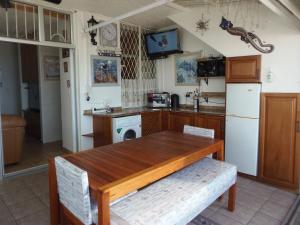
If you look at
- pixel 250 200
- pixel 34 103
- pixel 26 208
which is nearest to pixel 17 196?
pixel 26 208

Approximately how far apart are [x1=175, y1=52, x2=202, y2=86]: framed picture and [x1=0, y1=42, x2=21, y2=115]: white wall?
14.0 ft

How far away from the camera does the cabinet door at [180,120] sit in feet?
12.8

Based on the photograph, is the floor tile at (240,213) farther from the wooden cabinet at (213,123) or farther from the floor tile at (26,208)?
the floor tile at (26,208)

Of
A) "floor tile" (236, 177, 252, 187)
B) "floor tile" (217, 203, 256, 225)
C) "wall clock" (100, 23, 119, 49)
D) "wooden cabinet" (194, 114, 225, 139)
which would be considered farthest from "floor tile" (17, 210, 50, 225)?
→ "wall clock" (100, 23, 119, 49)

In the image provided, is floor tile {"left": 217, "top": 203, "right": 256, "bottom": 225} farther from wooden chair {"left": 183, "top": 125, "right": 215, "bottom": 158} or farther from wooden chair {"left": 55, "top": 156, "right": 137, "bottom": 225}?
wooden chair {"left": 55, "top": 156, "right": 137, "bottom": 225}

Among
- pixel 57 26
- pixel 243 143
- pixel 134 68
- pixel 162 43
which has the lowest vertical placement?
pixel 243 143

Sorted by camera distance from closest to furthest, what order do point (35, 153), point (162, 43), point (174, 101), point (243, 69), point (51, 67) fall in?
point (243, 69) → point (35, 153) → point (162, 43) → point (174, 101) → point (51, 67)

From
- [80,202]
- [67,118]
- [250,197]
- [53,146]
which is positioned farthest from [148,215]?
[53,146]

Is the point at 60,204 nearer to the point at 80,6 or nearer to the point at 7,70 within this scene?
the point at 80,6

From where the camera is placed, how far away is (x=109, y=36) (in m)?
4.18

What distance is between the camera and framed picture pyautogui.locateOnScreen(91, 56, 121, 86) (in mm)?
4004

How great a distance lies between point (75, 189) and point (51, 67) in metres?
4.26

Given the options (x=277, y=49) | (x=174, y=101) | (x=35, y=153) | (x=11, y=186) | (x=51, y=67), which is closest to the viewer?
(x=277, y=49)

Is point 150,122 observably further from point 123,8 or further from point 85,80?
point 123,8
